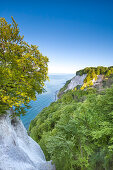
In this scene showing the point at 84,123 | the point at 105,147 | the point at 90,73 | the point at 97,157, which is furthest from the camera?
the point at 90,73

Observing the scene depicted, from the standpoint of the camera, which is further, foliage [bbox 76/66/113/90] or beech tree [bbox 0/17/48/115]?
foliage [bbox 76/66/113/90]

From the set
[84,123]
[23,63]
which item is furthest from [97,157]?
[23,63]

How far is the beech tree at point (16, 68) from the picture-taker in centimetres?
575

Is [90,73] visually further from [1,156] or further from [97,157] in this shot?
[1,156]

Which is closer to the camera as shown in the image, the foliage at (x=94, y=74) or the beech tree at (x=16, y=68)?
the beech tree at (x=16, y=68)

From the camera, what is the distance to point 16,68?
22.2 ft

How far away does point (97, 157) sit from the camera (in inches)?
344

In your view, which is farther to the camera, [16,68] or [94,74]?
[94,74]

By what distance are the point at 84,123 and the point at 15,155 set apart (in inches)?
312

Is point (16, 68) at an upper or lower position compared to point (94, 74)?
lower

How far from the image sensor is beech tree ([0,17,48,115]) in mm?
5746

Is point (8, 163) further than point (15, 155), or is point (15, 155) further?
point (15, 155)

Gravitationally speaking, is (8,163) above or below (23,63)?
below

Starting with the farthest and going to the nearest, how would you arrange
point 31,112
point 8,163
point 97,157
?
point 31,112
point 97,157
point 8,163
